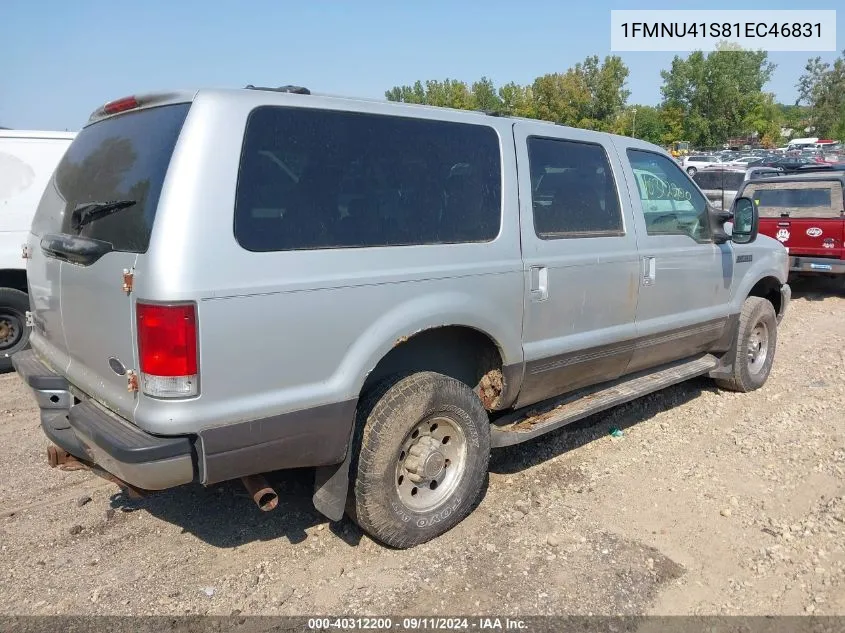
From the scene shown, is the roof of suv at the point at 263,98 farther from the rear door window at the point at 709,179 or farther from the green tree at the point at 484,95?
the green tree at the point at 484,95

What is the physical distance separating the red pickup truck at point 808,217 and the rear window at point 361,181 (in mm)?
8382

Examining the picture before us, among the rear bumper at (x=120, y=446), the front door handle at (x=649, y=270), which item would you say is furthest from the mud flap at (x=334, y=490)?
the front door handle at (x=649, y=270)

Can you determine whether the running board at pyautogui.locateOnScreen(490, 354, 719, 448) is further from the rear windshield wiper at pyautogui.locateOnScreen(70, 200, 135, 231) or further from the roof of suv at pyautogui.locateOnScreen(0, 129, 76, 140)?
the roof of suv at pyautogui.locateOnScreen(0, 129, 76, 140)

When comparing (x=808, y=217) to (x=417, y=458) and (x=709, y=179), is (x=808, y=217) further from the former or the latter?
(x=417, y=458)

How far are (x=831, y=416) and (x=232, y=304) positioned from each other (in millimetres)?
4677

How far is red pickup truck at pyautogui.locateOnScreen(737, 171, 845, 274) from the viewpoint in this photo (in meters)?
9.96

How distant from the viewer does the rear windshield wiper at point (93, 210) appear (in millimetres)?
2760

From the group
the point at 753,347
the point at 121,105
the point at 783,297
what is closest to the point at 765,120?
the point at 783,297

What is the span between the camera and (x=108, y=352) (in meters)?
2.78

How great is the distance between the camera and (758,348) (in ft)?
19.4

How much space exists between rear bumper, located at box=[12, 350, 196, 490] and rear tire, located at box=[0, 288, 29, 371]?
3643mm

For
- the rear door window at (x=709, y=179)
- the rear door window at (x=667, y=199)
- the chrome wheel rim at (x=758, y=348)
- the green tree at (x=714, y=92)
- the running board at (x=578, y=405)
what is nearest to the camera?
the running board at (x=578, y=405)

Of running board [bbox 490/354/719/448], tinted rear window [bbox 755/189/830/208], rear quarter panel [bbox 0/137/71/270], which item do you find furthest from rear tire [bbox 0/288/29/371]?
tinted rear window [bbox 755/189/830/208]

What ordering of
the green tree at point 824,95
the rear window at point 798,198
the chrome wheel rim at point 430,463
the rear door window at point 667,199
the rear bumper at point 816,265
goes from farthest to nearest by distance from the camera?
the green tree at point 824,95
the rear window at point 798,198
the rear bumper at point 816,265
the rear door window at point 667,199
the chrome wheel rim at point 430,463
